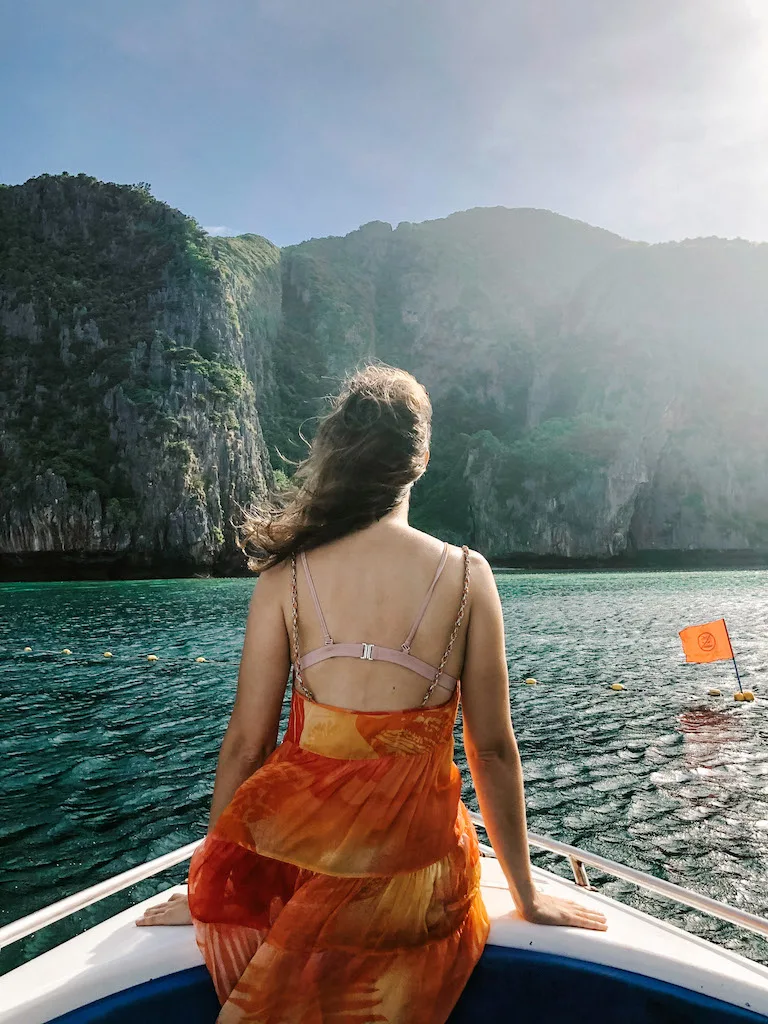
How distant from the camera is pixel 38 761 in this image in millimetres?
9188

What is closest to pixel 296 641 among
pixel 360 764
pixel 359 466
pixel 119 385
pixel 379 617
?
pixel 379 617

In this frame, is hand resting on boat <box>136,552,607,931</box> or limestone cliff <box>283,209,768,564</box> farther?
limestone cliff <box>283,209,768,564</box>

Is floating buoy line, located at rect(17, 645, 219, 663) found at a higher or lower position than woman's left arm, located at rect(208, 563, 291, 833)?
lower

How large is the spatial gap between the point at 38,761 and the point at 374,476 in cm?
952

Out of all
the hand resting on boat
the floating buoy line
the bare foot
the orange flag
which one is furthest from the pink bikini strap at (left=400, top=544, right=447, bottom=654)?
the floating buoy line

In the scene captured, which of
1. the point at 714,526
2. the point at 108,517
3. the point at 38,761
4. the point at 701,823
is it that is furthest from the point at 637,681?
the point at 714,526

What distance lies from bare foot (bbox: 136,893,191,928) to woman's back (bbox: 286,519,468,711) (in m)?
0.80

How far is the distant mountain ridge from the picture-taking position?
65.1 metres

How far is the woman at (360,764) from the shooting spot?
147cm

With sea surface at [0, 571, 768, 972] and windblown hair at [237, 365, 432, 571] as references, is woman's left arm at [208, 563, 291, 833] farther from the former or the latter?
→ sea surface at [0, 571, 768, 972]

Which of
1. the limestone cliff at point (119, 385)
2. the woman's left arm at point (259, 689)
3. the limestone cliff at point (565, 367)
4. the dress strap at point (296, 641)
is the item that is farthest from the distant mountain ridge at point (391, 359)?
the dress strap at point (296, 641)

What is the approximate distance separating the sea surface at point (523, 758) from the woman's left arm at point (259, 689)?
480 cm

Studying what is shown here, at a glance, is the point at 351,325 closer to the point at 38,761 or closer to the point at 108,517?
the point at 108,517

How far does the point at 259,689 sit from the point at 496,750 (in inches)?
25.4
